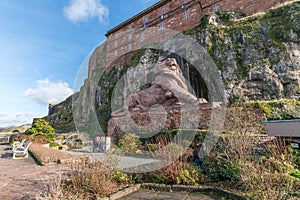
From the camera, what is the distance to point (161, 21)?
25.8 metres

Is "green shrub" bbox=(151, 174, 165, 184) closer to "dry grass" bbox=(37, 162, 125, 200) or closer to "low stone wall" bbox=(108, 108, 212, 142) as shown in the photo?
"dry grass" bbox=(37, 162, 125, 200)

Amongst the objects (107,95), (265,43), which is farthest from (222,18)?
(107,95)

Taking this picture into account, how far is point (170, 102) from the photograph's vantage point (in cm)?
1244

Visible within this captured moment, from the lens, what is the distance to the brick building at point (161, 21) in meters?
19.9

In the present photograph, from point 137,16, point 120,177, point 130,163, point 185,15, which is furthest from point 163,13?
point 120,177

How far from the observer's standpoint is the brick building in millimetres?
19944

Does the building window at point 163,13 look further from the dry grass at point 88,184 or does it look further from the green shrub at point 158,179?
the dry grass at point 88,184

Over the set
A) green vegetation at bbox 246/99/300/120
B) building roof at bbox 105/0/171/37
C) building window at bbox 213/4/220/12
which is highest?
building roof at bbox 105/0/171/37

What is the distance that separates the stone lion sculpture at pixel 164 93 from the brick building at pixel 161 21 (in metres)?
12.5

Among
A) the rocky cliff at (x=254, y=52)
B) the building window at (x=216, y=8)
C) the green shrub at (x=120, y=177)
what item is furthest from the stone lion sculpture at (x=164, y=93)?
the building window at (x=216, y=8)

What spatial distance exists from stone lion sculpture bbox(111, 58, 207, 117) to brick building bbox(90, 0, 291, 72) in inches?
493

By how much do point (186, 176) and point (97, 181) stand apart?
1.98 metres

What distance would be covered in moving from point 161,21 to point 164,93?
56.2 feet

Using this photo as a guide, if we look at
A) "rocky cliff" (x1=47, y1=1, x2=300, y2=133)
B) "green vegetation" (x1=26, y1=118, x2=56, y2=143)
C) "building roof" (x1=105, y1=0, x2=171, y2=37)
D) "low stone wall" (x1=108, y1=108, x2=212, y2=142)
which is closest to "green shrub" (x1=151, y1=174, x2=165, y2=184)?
"low stone wall" (x1=108, y1=108, x2=212, y2=142)
